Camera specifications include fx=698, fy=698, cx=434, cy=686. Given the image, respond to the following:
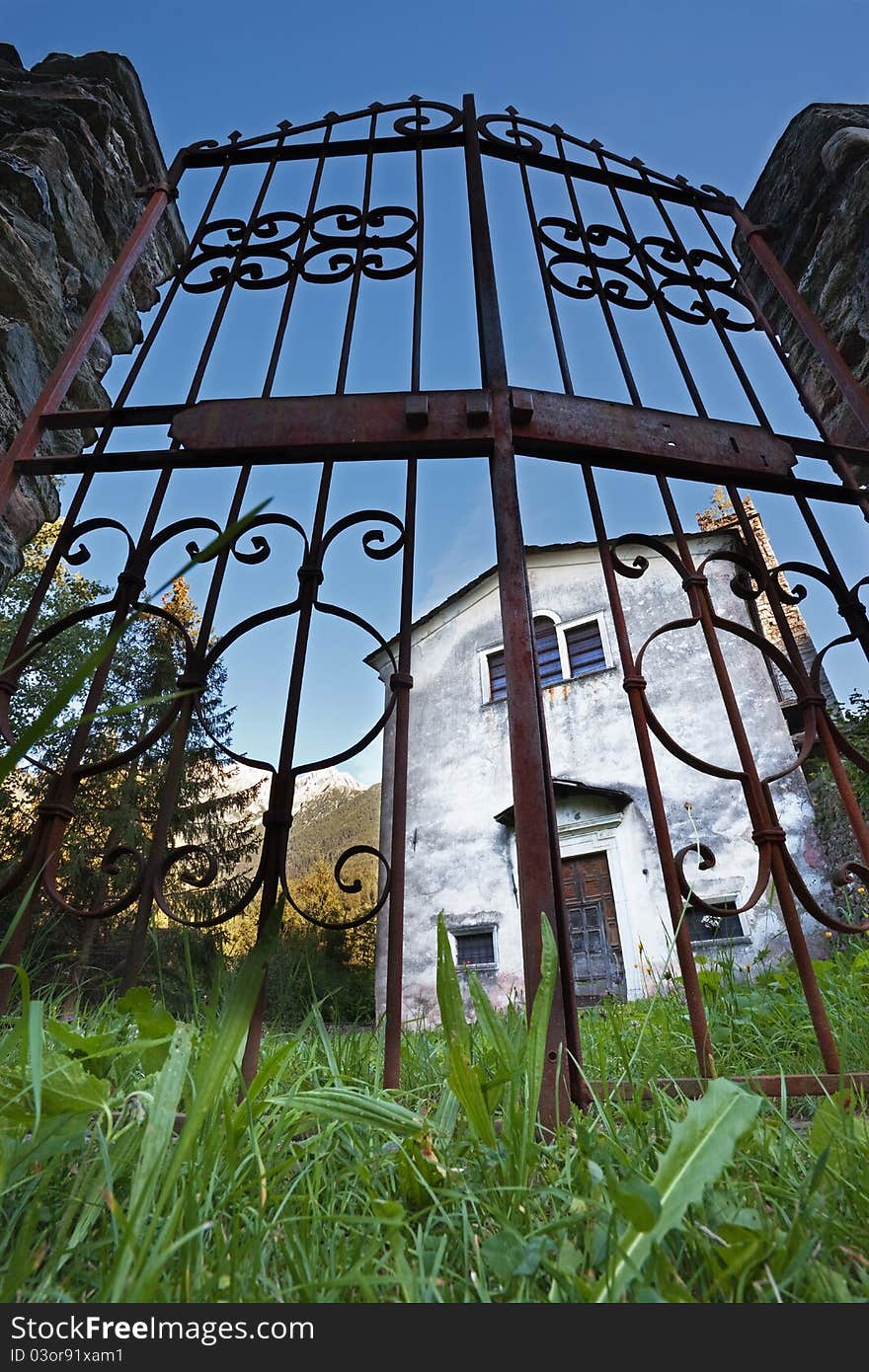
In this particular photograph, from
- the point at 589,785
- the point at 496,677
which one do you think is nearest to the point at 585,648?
the point at 496,677

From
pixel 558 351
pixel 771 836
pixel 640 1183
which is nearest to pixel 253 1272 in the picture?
pixel 640 1183

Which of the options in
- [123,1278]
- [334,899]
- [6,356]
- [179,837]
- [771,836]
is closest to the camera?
[123,1278]

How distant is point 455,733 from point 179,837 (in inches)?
181

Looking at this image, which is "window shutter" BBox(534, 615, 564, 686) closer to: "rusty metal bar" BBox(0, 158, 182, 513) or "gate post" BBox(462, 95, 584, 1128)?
"rusty metal bar" BBox(0, 158, 182, 513)

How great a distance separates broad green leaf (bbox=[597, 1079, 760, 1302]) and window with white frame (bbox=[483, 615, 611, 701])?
10.2 m

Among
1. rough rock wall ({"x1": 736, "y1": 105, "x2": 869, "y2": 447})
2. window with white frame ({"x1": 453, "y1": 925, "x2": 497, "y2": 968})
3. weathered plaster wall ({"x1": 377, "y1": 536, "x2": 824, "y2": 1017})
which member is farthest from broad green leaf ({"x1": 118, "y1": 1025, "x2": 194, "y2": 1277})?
window with white frame ({"x1": 453, "y1": 925, "x2": 497, "y2": 968})

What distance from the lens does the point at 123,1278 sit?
52 centimetres

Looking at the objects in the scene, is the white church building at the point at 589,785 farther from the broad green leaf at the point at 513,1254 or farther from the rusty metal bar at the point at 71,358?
the broad green leaf at the point at 513,1254

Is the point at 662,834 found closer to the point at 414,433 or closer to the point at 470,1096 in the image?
the point at 470,1096

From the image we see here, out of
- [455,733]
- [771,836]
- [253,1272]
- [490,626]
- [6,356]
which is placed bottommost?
[253,1272]

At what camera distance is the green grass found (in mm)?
581

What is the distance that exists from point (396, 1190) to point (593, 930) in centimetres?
903

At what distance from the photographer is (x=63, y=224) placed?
2150 millimetres

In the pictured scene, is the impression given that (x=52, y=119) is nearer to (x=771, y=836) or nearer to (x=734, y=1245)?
(x=771, y=836)
